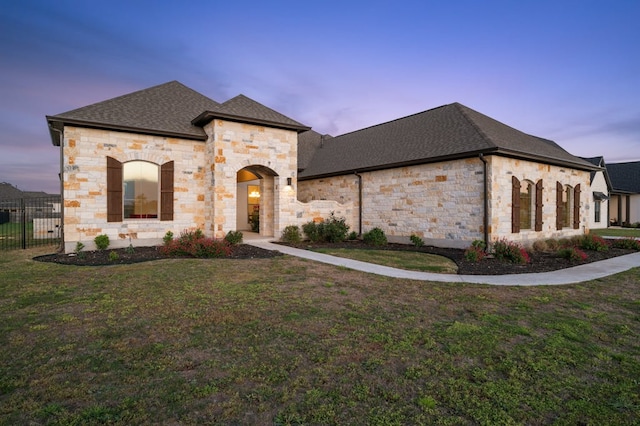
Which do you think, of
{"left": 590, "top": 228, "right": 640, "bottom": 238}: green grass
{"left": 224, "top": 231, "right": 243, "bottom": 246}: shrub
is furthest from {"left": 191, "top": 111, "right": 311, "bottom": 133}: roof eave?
{"left": 590, "top": 228, "right": 640, "bottom": 238}: green grass

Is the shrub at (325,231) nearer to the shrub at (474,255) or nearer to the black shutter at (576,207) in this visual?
the shrub at (474,255)

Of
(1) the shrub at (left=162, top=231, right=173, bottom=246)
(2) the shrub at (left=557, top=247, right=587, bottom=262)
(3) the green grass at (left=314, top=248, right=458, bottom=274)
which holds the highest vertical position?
(1) the shrub at (left=162, top=231, right=173, bottom=246)

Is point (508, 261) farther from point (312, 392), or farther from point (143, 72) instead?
point (143, 72)

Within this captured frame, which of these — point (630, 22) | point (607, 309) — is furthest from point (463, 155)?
point (630, 22)

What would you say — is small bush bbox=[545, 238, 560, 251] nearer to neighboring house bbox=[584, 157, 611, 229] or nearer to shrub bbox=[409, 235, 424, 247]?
shrub bbox=[409, 235, 424, 247]

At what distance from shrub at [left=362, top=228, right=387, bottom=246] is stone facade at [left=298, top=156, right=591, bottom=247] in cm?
61

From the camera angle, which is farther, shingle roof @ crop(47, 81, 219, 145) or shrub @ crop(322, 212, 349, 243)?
shrub @ crop(322, 212, 349, 243)

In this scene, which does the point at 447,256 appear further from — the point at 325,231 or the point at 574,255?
the point at 325,231

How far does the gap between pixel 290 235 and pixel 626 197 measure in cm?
3501

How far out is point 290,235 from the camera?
13.8 meters

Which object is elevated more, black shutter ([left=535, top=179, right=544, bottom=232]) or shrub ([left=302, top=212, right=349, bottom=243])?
black shutter ([left=535, top=179, right=544, bottom=232])

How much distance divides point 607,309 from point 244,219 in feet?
55.2

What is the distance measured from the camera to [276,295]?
578cm

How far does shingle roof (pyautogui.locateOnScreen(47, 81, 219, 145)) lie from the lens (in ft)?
36.6
